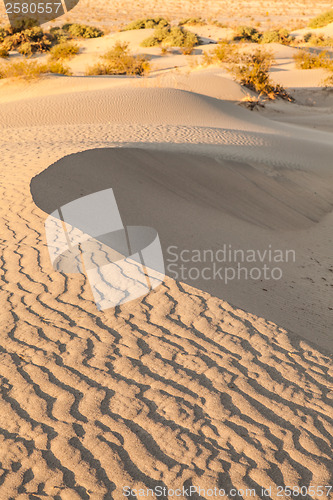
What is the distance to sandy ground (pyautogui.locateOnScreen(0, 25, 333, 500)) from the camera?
2863 mm

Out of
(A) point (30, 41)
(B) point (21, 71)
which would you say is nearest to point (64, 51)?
(A) point (30, 41)

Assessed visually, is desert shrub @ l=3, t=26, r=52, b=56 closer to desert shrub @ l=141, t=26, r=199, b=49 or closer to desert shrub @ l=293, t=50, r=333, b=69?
desert shrub @ l=141, t=26, r=199, b=49

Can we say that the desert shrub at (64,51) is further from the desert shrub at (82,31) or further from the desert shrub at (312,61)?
the desert shrub at (312,61)

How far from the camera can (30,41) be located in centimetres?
3447

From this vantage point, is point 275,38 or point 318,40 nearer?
point 318,40

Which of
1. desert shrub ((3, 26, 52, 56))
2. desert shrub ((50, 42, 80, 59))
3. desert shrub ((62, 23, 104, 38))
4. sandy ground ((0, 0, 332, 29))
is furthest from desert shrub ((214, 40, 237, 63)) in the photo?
sandy ground ((0, 0, 332, 29))

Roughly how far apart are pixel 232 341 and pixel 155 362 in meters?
Answer: 0.78

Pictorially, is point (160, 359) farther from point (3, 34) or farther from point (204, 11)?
point (204, 11)

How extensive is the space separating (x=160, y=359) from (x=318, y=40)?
130 ft

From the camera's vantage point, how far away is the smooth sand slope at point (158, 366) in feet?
9.39

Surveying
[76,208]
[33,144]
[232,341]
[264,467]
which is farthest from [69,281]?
[33,144]

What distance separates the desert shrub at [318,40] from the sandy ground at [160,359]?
32779 millimetres

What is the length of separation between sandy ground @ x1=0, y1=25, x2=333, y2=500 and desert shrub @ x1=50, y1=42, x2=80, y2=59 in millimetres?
25561

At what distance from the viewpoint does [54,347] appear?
3783 mm
